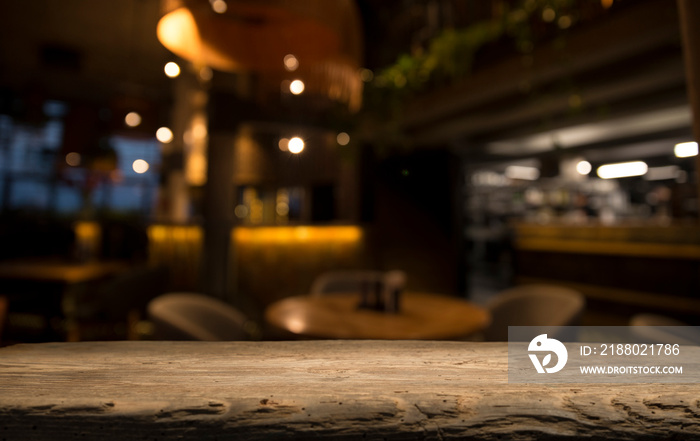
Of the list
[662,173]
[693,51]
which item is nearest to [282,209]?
[693,51]

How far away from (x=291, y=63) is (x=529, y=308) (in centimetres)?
208

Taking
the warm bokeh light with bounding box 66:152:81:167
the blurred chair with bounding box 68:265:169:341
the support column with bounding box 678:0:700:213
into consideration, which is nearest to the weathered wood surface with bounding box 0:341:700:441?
the support column with bounding box 678:0:700:213

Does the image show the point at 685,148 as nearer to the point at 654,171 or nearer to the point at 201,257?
the point at 654,171

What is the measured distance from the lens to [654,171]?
869cm

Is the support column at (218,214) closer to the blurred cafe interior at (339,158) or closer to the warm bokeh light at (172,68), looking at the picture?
the blurred cafe interior at (339,158)

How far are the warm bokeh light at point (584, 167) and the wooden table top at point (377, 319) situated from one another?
7589mm

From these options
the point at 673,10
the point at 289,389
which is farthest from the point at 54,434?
the point at 673,10

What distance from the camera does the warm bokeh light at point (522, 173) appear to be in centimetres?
982

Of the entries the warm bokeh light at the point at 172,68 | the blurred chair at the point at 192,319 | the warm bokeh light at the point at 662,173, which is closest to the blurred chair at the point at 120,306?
the blurred chair at the point at 192,319

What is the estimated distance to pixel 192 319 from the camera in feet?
7.07

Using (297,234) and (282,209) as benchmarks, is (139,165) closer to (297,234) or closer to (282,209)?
(282,209)

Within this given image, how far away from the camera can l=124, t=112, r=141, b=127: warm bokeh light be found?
4454 mm

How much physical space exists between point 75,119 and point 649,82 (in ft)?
28.0

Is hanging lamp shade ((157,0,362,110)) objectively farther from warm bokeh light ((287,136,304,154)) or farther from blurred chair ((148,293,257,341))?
blurred chair ((148,293,257,341))
